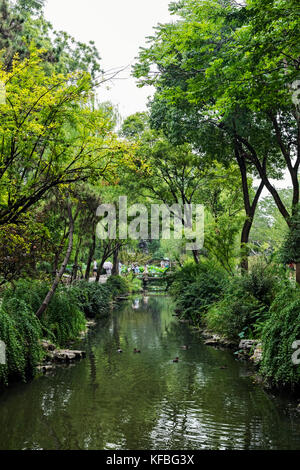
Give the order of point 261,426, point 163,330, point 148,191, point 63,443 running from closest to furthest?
1. point 63,443
2. point 261,426
3. point 163,330
4. point 148,191

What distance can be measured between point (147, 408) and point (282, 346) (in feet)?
7.07

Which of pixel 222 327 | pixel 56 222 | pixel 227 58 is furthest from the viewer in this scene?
pixel 56 222

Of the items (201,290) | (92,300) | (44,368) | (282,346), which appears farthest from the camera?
(92,300)

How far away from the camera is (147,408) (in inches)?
225

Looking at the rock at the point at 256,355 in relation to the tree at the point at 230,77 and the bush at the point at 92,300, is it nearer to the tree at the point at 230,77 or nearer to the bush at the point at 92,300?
the tree at the point at 230,77

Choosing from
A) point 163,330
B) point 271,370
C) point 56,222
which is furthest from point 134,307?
point 271,370

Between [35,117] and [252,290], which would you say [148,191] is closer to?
[252,290]

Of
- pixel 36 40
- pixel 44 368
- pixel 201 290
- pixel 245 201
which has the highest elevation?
pixel 36 40

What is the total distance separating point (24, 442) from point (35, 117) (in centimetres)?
421

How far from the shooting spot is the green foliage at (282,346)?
5.71 meters

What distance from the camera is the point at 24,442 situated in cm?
447

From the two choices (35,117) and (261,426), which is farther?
(35,117)

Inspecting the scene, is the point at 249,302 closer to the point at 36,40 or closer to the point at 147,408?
the point at 147,408

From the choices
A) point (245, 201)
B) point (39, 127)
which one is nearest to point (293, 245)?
point (39, 127)
